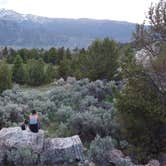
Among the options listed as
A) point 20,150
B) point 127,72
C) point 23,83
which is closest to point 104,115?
point 127,72

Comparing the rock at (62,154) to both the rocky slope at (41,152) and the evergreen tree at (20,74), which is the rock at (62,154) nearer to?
the rocky slope at (41,152)

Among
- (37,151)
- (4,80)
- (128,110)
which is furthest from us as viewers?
(4,80)

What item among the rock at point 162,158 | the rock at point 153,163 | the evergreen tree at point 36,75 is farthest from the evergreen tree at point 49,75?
the rock at point 153,163

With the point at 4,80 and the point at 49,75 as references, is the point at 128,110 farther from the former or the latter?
the point at 49,75

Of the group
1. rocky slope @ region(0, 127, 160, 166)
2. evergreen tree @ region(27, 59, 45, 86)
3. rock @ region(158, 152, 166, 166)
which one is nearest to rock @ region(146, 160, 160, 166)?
rocky slope @ region(0, 127, 160, 166)

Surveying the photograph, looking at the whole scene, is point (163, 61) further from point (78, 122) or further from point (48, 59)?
point (48, 59)

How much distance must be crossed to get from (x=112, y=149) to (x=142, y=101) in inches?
58.7

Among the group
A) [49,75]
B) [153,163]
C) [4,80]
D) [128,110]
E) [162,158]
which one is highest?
[128,110]

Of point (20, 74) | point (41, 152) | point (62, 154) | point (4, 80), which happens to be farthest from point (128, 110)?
point (20, 74)

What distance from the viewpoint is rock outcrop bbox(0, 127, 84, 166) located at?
33.3 ft

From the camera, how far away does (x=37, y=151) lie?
33.8ft

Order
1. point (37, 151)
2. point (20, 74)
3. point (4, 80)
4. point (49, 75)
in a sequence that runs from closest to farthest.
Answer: point (37, 151) → point (4, 80) → point (20, 74) → point (49, 75)

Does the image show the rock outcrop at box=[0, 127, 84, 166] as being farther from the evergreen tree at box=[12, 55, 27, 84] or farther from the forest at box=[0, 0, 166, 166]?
the evergreen tree at box=[12, 55, 27, 84]

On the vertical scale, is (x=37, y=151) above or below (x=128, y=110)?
below
